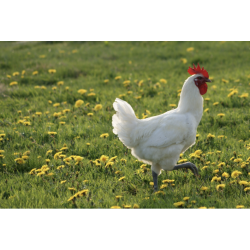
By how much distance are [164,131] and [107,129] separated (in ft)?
8.26

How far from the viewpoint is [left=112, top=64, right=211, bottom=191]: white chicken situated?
187 inches

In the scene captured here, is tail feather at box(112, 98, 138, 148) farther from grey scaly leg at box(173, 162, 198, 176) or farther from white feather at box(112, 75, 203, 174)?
grey scaly leg at box(173, 162, 198, 176)

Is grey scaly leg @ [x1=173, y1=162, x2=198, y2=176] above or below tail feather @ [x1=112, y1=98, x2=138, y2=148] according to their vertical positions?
below

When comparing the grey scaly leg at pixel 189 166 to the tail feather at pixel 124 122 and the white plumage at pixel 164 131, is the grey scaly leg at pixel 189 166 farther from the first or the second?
the tail feather at pixel 124 122

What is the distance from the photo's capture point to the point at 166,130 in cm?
477

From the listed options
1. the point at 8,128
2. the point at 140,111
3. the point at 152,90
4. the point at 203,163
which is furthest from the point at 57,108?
the point at 203,163

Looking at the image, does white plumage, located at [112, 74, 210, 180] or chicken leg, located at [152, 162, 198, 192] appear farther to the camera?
chicken leg, located at [152, 162, 198, 192]

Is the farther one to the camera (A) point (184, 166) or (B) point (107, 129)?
(B) point (107, 129)

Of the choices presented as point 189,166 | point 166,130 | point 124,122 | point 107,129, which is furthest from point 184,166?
point 107,129

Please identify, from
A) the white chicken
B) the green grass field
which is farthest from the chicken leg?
the green grass field

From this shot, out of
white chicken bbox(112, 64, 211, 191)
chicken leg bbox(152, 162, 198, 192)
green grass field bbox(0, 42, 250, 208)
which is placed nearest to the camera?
green grass field bbox(0, 42, 250, 208)

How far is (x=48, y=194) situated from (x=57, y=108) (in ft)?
14.0

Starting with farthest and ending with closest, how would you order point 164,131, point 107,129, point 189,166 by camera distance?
point 107,129 → point 189,166 → point 164,131

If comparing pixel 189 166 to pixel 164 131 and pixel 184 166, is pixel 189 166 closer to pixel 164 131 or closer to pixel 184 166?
pixel 184 166
